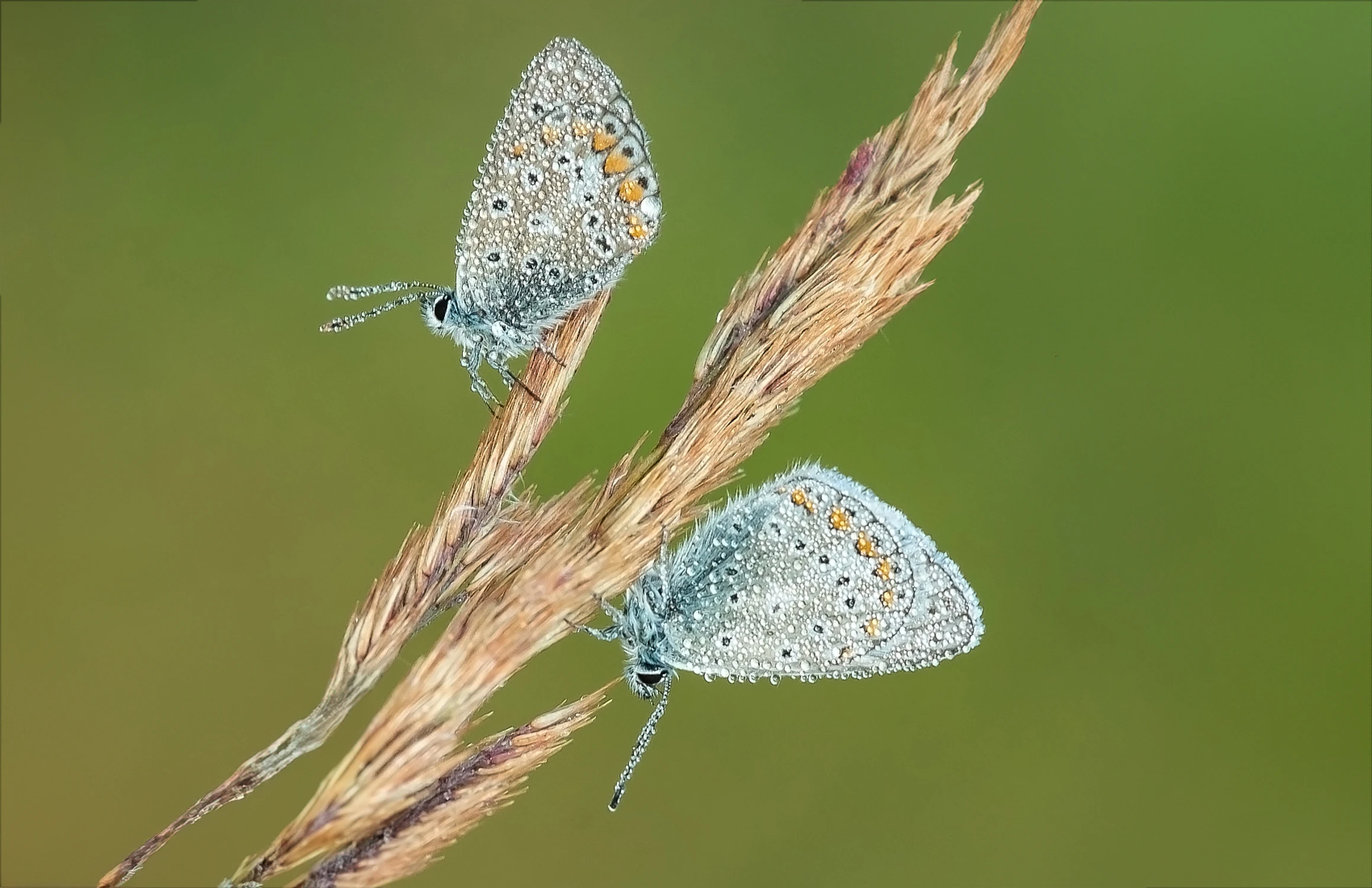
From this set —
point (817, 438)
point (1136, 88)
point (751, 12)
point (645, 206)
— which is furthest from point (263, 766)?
point (1136, 88)

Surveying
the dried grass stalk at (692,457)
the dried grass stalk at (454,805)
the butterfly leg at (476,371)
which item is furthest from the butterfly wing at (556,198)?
the dried grass stalk at (454,805)

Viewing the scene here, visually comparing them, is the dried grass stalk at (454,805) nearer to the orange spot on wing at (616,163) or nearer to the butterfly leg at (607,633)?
the butterfly leg at (607,633)

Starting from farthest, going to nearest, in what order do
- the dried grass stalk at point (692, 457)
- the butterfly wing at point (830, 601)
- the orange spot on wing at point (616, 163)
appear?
the orange spot on wing at point (616, 163) → the butterfly wing at point (830, 601) → the dried grass stalk at point (692, 457)

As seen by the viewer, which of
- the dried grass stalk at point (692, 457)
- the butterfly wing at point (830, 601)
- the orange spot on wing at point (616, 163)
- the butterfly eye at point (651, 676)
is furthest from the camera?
the orange spot on wing at point (616, 163)

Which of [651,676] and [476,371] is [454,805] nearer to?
[651,676]

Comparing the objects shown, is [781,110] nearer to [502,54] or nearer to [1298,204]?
[502,54]

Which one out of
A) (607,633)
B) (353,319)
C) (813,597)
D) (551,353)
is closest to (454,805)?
(607,633)

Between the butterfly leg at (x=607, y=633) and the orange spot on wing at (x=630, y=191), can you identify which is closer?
the butterfly leg at (x=607, y=633)
